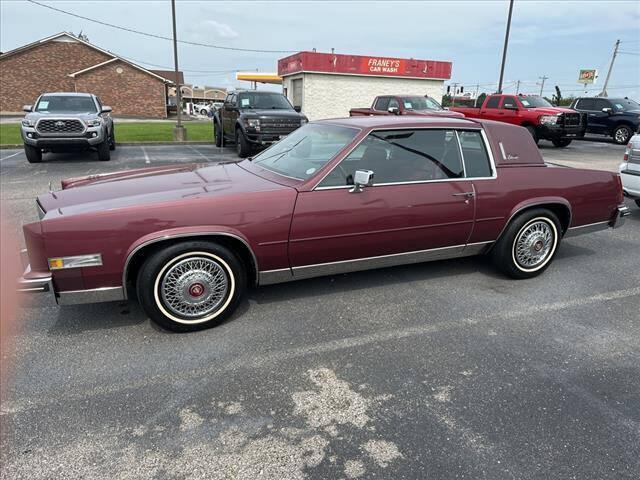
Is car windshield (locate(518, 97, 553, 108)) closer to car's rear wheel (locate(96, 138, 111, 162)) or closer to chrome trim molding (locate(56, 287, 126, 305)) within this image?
car's rear wheel (locate(96, 138, 111, 162))

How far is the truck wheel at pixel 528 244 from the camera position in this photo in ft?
14.6

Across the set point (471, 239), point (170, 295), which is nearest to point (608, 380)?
point (471, 239)

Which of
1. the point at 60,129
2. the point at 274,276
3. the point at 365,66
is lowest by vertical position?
the point at 274,276

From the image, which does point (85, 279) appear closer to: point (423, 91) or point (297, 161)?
point (297, 161)

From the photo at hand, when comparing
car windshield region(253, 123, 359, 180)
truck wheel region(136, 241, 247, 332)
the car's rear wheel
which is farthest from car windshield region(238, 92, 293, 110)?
truck wheel region(136, 241, 247, 332)

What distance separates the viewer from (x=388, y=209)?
3.84 metres

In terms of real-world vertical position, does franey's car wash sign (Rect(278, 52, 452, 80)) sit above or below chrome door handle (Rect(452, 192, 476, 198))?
above

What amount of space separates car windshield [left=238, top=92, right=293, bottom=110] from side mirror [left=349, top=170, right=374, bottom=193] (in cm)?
982

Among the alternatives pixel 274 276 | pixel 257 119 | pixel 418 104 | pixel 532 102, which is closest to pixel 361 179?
pixel 274 276

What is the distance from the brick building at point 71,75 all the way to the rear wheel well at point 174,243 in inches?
1695

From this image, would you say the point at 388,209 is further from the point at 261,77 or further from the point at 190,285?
the point at 261,77

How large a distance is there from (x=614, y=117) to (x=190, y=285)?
20819 mm

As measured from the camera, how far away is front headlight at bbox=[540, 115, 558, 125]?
1620 centimetres

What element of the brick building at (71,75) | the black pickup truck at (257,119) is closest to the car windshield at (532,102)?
the black pickup truck at (257,119)
